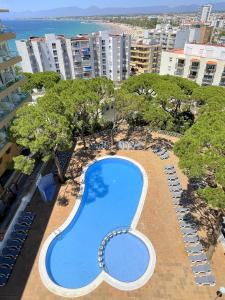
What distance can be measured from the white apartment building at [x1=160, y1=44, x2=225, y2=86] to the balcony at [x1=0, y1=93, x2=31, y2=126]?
40.2 metres

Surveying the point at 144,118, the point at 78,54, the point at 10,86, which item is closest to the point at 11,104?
the point at 10,86

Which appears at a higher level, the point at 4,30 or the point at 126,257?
the point at 4,30

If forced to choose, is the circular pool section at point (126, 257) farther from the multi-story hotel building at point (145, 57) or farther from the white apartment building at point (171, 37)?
the white apartment building at point (171, 37)

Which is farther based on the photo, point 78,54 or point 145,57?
point 145,57

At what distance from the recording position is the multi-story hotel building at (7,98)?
19.8 metres

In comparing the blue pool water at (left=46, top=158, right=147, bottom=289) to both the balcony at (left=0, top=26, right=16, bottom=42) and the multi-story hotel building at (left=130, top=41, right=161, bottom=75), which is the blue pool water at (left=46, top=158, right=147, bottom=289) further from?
the multi-story hotel building at (left=130, top=41, right=161, bottom=75)

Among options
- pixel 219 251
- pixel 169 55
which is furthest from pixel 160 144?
pixel 169 55

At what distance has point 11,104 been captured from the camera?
21.4 m

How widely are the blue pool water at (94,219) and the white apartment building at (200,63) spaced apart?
1407 inches

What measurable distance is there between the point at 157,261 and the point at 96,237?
4953 millimetres

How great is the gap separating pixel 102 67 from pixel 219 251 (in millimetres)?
62902

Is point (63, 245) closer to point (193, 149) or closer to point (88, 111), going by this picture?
point (193, 149)

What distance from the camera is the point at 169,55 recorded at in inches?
2035

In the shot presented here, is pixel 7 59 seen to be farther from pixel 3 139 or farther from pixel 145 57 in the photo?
pixel 145 57
